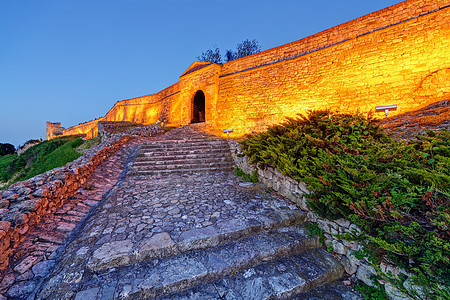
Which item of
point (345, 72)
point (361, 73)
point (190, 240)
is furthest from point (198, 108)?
point (190, 240)

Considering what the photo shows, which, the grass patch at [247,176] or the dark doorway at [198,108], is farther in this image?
the dark doorway at [198,108]

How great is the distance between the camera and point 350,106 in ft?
27.2

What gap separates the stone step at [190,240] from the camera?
194cm

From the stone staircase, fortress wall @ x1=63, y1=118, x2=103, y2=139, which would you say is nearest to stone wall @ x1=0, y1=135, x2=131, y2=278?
the stone staircase

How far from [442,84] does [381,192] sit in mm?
7725

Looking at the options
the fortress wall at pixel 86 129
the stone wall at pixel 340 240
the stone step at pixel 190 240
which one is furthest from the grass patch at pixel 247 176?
the fortress wall at pixel 86 129

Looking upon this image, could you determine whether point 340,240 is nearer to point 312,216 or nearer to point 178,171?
point 312,216

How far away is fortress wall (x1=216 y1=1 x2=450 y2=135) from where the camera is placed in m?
6.46

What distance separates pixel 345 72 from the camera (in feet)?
27.7

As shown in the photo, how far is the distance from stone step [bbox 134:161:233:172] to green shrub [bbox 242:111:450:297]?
310 cm

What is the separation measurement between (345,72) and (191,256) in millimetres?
10130

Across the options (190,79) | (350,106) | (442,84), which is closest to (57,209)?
(350,106)

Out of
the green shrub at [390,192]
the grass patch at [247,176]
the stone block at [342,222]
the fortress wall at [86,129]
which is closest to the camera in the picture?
the green shrub at [390,192]

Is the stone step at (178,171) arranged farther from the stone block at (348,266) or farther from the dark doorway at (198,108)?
the dark doorway at (198,108)
